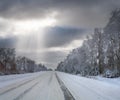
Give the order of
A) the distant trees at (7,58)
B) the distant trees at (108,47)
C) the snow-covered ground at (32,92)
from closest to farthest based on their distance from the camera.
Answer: the snow-covered ground at (32,92)
the distant trees at (108,47)
the distant trees at (7,58)

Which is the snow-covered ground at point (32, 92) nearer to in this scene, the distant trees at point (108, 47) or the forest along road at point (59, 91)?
the forest along road at point (59, 91)

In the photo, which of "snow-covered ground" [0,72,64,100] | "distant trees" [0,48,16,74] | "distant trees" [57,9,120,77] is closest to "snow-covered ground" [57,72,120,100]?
"snow-covered ground" [0,72,64,100]

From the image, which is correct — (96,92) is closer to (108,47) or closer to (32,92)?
(32,92)

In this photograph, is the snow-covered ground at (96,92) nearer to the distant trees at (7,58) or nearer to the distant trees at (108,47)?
the distant trees at (108,47)

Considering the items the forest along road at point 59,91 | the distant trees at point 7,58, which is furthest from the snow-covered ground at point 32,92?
the distant trees at point 7,58

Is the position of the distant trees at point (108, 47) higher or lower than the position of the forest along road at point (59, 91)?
higher

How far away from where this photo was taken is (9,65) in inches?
5571

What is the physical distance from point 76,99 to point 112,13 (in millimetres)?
40786

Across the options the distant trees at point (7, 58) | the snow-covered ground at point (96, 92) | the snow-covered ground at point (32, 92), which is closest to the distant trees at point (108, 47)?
the snow-covered ground at point (96, 92)

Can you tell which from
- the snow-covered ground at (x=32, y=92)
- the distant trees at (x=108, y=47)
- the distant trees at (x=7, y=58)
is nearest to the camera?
the snow-covered ground at (x=32, y=92)

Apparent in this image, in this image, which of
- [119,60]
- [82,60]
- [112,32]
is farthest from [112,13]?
[82,60]

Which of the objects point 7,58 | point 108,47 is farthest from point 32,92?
point 7,58

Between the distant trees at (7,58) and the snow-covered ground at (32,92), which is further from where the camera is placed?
the distant trees at (7,58)

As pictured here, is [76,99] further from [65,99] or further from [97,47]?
[97,47]
